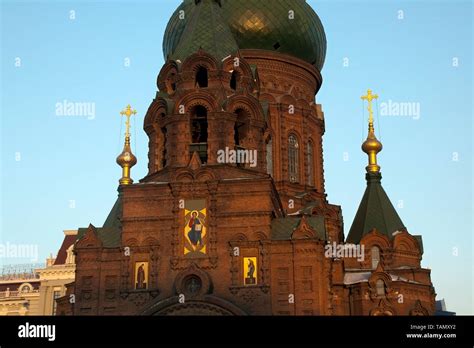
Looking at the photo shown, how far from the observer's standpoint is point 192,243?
79.7 ft

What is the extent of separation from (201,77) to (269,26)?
561cm

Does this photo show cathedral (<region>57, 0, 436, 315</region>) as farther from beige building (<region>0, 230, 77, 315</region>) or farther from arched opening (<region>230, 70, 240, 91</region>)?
beige building (<region>0, 230, 77, 315</region>)

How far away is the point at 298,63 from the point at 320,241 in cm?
966

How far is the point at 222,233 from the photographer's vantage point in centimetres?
2434

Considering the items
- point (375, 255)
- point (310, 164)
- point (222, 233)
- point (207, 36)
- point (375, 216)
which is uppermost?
point (207, 36)

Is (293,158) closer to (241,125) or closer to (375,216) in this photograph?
(375,216)

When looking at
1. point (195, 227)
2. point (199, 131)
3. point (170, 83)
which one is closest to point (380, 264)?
point (195, 227)

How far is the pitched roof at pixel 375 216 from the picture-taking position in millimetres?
30375

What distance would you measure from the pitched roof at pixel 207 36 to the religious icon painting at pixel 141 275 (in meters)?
6.36

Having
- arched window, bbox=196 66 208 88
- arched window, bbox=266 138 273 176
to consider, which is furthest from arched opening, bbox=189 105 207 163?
arched window, bbox=266 138 273 176

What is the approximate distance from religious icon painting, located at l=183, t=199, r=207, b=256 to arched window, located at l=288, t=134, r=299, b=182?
6.92 metres

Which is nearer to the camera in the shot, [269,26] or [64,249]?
[269,26]
